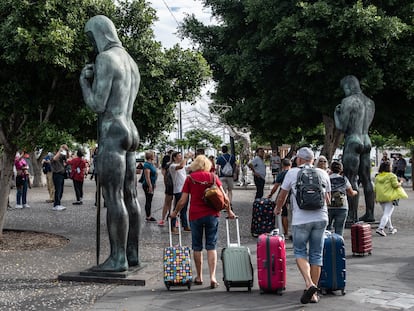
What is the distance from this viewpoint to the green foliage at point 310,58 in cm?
1314

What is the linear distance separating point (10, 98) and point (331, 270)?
19.5 feet

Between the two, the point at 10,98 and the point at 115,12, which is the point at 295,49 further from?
the point at 10,98

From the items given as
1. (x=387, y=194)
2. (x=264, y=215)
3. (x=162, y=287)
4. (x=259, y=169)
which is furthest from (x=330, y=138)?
(x=162, y=287)

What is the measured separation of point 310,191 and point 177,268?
1854mm

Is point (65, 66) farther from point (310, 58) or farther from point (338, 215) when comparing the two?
point (310, 58)

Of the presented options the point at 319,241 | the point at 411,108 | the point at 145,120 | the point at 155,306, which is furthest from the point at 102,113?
the point at 411,108

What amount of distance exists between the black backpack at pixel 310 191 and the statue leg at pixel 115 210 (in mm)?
2300

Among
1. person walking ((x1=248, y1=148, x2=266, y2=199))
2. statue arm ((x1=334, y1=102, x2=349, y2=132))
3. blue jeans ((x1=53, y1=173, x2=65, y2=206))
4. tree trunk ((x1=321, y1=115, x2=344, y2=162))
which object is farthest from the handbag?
blue jeans ((x1=53, y1=173, x2=65, y2=206))

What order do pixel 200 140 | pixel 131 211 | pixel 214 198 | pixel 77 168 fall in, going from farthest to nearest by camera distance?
pixel 200 140, pixel 77 168, pixel 131 211, pixel 214 198

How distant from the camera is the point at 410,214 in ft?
50.9

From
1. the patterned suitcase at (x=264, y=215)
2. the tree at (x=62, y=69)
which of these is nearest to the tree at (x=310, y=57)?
the tree at (x=62, y=69)

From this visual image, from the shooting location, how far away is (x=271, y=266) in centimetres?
648

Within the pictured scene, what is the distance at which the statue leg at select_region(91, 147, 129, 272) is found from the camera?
23.4ft

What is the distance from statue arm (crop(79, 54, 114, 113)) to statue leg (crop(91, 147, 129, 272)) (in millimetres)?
605
